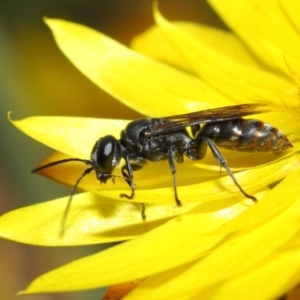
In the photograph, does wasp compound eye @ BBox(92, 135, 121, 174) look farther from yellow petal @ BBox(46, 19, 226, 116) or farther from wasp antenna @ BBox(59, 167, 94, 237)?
yellow petal @ BBox(46, 19, 226, 116)

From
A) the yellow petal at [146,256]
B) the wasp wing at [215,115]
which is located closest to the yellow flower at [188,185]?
the yellow petal at [146,256]

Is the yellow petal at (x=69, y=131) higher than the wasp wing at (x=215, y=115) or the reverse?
higher

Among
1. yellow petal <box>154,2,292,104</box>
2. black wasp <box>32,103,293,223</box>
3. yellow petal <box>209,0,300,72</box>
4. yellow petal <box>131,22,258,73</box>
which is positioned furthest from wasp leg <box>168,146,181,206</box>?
yellow petal <box>131,22,258,73</box>

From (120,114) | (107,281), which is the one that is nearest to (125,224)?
(107,281)

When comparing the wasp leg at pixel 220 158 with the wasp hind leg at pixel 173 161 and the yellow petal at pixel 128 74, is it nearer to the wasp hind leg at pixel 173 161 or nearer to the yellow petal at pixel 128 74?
the wasp hind leg at pixel 173 161

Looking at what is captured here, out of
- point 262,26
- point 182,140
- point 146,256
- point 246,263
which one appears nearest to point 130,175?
point 182,140

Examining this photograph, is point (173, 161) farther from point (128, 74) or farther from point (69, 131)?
point (128, 74)
